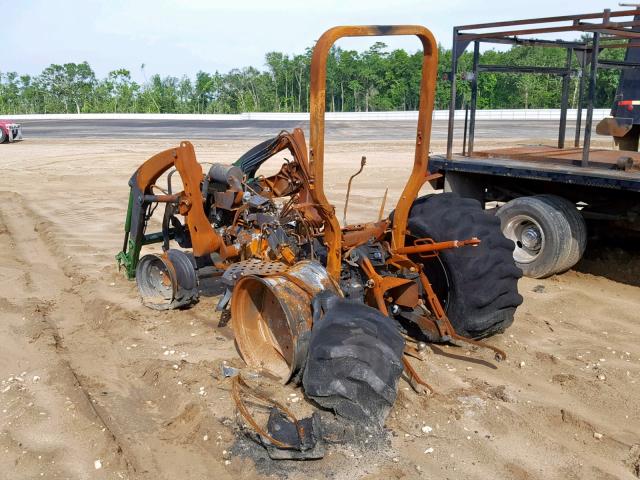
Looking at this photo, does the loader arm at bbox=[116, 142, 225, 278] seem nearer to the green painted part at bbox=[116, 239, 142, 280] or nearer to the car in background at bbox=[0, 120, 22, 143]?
the green painted part at bbox=[116, 239, 142, 280]

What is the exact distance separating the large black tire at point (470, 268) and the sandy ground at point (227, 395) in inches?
12.9

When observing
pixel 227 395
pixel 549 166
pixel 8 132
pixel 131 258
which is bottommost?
pixel 8 132

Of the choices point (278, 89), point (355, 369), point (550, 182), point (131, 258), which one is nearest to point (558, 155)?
point (550, 182)

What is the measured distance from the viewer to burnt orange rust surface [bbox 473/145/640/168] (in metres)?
7.41

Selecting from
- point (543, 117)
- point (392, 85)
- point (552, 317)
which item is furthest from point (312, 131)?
point (392, 85)

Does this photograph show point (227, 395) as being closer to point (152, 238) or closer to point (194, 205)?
point (194, 205)

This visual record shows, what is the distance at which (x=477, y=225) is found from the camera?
455cm

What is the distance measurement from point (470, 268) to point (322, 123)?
53.8 inches

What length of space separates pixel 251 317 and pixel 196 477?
1.37 meters

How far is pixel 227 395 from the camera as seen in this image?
4082 millimetres

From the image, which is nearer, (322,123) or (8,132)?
(322,123)

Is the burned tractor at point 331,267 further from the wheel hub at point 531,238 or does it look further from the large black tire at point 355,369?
the wheel hub at point 531,238

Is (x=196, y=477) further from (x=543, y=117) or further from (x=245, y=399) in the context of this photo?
(x=543, y=117)

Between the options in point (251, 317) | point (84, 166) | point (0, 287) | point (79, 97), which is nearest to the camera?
point (251, 317)
